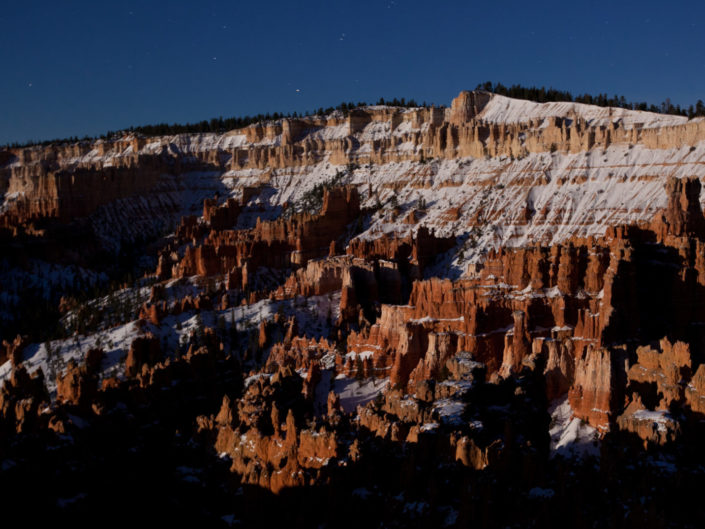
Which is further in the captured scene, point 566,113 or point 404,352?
point 566,113

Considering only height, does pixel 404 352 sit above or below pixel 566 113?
below

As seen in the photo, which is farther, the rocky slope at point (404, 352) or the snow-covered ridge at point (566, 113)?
the snow-covered ridge at point (566, 113)

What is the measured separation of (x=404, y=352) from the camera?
3869 cm

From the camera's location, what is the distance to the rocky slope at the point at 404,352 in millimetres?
20078

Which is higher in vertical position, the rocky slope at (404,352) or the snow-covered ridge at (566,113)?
the snow-covered ridge at (566,113)

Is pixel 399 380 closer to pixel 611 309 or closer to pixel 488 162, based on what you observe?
pixel 611 309

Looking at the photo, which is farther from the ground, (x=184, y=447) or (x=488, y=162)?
(x=488, y=162)

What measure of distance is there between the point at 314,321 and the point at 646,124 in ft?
202

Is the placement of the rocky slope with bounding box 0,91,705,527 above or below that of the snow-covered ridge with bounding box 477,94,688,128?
below

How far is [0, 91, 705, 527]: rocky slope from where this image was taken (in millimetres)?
20078

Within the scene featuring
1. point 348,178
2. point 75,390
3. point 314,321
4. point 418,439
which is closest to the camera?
point 418,439

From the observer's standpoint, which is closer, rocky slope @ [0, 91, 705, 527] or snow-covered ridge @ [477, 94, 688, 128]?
rocky slope @ [0, 91, 705, 527]

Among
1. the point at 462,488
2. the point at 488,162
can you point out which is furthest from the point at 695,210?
the point at 488,162

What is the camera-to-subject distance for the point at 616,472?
767 inches
